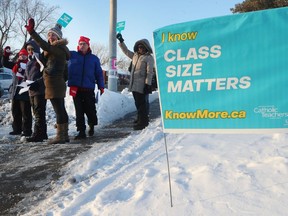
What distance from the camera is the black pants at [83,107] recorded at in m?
6.19

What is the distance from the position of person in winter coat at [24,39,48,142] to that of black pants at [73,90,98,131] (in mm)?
595

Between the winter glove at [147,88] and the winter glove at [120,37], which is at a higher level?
the winter glove at [120,37]

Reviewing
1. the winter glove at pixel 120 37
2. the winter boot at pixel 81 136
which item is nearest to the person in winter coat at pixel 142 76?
the winter glove at pixel 120 37

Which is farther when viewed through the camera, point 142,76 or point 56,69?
point 142,76

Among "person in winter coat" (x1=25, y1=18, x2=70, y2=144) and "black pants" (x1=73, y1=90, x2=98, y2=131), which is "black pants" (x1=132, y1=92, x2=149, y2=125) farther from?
"person in winter coat" (x1=25, y1=18, x2=70, y2=144)

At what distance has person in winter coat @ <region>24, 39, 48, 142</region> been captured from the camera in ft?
18.9

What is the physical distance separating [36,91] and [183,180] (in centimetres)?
340

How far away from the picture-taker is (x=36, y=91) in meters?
5.77

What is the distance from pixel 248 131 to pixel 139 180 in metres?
1.35

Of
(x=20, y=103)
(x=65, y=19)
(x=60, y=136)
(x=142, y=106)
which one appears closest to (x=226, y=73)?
(x=60, y=136)

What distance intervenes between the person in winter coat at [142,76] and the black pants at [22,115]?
77.0 inches

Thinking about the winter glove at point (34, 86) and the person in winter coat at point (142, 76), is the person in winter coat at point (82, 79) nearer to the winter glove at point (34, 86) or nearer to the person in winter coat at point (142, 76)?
the winter glove at point (34, 86)

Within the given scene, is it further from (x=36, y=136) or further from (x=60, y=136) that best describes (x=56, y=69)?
(x=36, y=136)

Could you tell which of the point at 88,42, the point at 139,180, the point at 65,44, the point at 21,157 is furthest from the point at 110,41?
the point at 139,180
